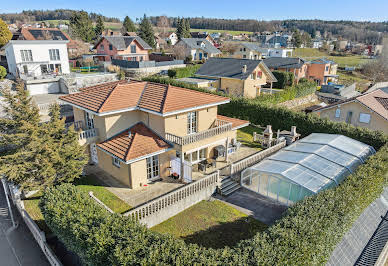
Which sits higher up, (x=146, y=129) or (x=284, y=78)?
(x=146, y=129)

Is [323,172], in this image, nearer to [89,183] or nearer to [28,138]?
[89,183]

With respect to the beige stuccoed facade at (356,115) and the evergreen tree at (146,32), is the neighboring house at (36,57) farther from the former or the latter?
the beige stuccoed facade at (356,115)

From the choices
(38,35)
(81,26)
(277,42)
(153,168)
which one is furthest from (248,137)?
(277,42)

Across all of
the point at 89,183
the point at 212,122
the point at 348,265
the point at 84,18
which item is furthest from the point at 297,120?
the point at 84,18

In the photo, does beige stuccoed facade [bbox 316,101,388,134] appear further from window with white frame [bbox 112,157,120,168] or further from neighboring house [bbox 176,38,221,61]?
neighboring house [bbox 176,38,221,61]

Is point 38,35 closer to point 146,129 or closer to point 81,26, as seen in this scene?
point 146,129

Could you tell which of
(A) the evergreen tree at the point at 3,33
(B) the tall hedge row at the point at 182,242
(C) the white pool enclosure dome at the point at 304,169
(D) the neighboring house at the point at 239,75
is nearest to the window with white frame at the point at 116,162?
(B) the tall hedge row at the point at 182,242
